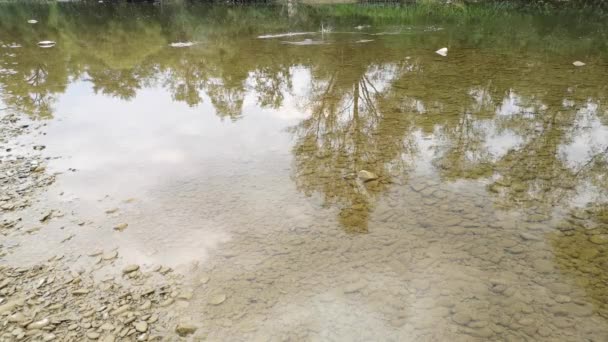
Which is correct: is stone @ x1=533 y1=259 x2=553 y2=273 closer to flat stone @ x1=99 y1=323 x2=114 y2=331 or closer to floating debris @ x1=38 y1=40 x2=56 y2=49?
flat stone @ x1=99 y1=323 x2=114 y2=331

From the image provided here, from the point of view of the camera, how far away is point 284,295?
4.47 metres

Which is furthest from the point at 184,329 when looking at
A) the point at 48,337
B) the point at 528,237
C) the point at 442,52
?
the point at 442,52

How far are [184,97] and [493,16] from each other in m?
19.1

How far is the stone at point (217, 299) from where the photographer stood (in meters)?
4.38

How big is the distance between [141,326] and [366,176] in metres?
4.04

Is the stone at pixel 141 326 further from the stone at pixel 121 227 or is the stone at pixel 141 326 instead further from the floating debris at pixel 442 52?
the floating debris at pixel 442 52

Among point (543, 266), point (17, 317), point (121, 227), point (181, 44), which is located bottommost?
point (543, 266)

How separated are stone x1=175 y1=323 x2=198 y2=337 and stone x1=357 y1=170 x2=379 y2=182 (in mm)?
3661

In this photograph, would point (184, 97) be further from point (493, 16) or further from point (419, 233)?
point (493, 16)

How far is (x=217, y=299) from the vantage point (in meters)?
4.43

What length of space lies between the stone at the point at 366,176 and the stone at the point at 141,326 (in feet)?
12.9

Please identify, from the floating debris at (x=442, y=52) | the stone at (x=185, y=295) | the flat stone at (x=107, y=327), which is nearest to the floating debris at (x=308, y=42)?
the floating debris at (x=442, y=52)

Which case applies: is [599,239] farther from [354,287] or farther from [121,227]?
[121,227]

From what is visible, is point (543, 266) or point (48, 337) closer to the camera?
point (48, 337)
